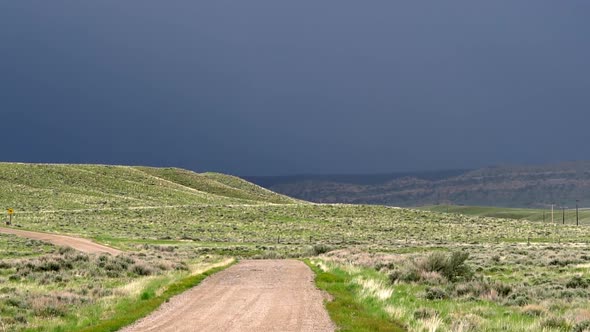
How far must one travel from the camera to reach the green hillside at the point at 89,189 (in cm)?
9888

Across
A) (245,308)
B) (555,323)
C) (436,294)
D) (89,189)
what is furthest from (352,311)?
(89,189)

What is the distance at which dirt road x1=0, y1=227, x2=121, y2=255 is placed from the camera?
4587 centimetres

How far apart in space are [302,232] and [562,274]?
51984mm

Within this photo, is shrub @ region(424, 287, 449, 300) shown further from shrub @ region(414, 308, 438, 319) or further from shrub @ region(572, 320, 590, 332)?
shrub @ region(572, 320, 590, 332)

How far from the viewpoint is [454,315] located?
16656mm

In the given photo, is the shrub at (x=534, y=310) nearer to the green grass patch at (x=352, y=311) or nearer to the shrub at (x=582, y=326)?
the shrub at (x=582, y=326)

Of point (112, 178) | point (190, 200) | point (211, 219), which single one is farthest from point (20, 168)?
point (211, 219)

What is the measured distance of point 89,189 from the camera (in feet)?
400

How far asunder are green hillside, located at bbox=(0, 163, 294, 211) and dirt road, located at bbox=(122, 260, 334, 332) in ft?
237

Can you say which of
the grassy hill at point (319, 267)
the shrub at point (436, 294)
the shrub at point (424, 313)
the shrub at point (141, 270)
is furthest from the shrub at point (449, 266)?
the shrub at point (141, 270)

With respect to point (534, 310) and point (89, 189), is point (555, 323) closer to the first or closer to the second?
point (534, 310)

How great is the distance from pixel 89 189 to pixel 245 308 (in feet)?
365

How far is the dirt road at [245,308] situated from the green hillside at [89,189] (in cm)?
7236

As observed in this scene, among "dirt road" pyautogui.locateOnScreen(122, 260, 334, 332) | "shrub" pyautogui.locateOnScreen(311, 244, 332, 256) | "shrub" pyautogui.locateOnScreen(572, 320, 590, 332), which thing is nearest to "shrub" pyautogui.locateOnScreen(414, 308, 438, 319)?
"dirt road" pyautogui.locateOnScreen(122, 260, 334, 332)
